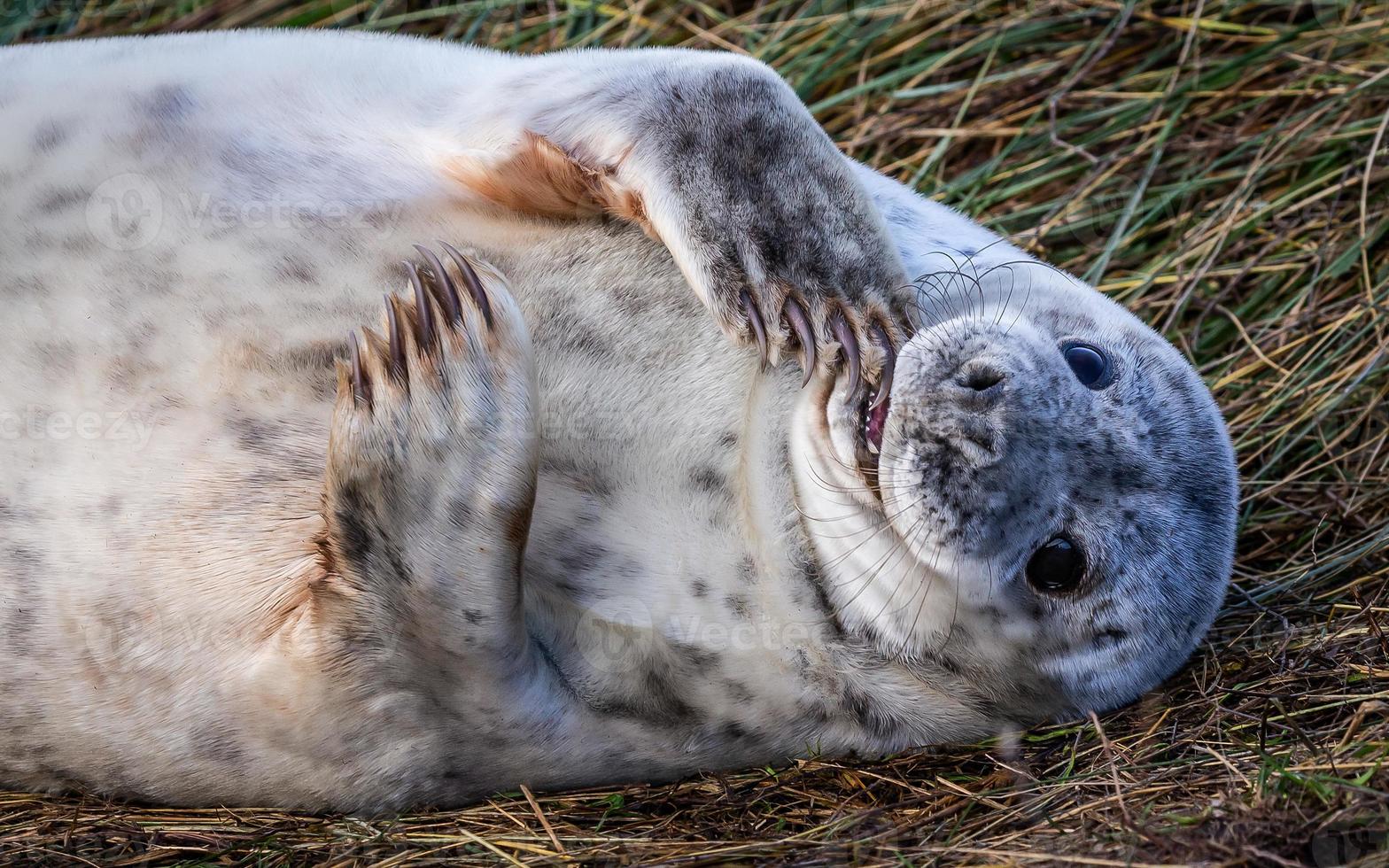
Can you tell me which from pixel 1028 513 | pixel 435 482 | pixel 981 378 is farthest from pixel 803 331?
pixel 435 482

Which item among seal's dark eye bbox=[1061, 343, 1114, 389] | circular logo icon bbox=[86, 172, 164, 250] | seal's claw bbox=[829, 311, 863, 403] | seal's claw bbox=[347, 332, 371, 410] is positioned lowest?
seal's dark eye bbox=[1061, 343, 1114, 389]

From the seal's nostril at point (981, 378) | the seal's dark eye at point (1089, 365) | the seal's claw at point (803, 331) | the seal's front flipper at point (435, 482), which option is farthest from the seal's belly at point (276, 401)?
the seal's dark eye at point (1089, 365)

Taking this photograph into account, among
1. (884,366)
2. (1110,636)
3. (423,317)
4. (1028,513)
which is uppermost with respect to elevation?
(423,317)

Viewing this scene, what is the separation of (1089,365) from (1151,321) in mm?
1466

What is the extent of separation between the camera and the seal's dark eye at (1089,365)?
2648 mm

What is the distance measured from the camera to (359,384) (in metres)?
2.22

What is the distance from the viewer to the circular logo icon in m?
2.56

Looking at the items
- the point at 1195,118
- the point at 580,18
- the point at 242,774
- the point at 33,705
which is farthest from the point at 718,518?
the point at 580,18

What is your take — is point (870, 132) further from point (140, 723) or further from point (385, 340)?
point (140, 723)

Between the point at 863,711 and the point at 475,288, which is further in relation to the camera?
the point at 863,711

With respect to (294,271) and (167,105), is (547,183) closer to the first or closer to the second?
(294,271)

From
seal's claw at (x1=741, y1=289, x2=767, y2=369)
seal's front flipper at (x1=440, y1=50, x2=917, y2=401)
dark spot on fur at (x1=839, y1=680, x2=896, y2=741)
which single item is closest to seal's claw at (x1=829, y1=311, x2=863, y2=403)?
seal's front flipper at (x1=440, y1=50, x2=917, y2=401)

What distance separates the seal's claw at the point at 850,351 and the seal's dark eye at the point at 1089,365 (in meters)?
0.43

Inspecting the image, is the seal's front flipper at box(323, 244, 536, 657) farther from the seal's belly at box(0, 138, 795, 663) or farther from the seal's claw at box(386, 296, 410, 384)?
the seal's belly at box(0, 138, 795, 663)
